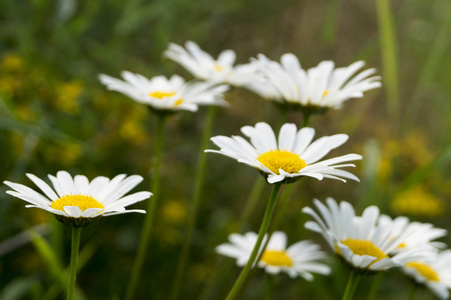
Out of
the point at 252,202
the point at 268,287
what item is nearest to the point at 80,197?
the point at 268,287

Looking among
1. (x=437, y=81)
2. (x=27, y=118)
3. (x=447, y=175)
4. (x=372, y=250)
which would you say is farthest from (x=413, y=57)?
(x=372, y=250)

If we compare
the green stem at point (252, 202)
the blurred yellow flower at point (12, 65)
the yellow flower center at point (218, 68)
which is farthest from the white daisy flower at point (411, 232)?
the blurred yellow flower at point (12, 65)

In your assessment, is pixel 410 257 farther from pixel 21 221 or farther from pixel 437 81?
pixel 437 81

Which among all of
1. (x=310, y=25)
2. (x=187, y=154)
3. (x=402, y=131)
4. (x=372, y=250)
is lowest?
(x=372, y=250)

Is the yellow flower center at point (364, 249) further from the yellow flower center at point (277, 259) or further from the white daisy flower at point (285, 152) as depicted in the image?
the yellow flower center at point (277, 259)

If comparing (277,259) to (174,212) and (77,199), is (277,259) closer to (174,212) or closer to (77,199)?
(77,199)

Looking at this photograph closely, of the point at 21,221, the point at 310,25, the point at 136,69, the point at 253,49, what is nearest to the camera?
the point at 21,221
